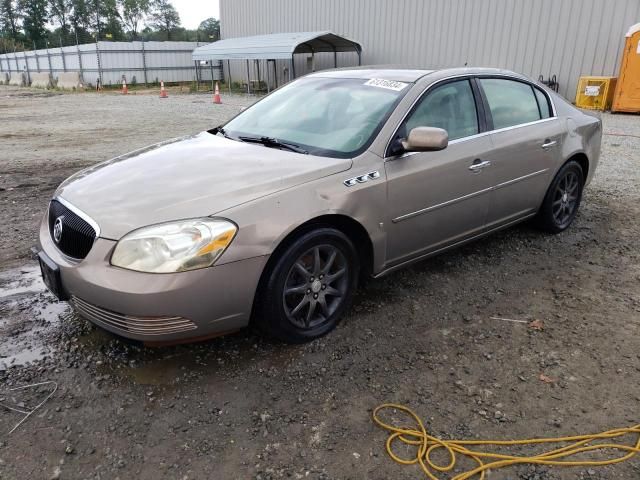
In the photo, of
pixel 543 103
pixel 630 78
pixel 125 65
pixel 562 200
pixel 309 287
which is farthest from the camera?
pixel 125 65

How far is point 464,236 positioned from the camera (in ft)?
12.8

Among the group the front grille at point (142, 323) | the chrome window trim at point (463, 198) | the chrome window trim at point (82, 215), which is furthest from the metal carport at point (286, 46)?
the front grille at point (142, 323)

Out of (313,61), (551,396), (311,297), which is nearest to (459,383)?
(551,396)

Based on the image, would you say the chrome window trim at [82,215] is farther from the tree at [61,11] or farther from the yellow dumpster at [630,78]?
the tree at [61,11]

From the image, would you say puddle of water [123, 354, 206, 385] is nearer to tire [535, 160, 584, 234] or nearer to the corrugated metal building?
tire [535, 160, 584, 234]

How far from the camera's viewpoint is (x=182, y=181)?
114 inches

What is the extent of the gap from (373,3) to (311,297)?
20.1 meters

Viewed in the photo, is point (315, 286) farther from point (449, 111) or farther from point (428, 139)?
point (449, 111)

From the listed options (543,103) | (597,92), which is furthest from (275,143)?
(597,92)

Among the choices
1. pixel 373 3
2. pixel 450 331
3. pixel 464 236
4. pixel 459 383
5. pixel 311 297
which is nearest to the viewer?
pixel 459 383

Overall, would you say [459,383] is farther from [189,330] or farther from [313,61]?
[313,61]

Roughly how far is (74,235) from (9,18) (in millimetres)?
95106

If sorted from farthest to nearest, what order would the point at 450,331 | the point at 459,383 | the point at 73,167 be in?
the point at 73,167 → the point at 450,331 → the point at 459,383

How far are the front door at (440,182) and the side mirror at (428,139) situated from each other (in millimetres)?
167
